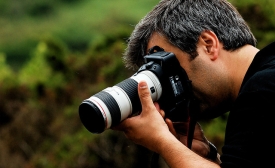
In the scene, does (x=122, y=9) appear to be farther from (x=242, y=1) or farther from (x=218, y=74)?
(x=218, y=74)

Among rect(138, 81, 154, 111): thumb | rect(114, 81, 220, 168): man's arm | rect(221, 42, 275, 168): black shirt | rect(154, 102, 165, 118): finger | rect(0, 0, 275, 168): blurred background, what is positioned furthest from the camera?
rect(0, 0, 275, 168): blurred background

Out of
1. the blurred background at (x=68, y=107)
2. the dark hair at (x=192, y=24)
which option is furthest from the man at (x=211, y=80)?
the blurred background at (x=68, y=107)

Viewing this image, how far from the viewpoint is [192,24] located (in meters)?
2.60

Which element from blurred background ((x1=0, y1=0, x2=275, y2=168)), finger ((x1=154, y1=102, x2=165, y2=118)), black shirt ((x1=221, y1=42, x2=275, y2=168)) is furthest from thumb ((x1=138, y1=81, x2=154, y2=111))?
blurred background ((x1=0, y1=0, x2=275, y2=168))

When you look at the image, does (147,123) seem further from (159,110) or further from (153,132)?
(159,110)

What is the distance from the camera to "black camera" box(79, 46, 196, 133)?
233 centimetres

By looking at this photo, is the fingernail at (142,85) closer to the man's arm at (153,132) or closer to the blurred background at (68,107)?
the man's arm at (153,132)

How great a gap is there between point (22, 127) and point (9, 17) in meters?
21.4

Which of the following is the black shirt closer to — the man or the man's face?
the man

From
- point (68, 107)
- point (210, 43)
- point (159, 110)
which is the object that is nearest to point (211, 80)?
point (210, 43)

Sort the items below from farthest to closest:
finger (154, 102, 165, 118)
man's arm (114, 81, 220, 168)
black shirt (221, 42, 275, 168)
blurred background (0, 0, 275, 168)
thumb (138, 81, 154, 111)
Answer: blurred background (0, 0, 275, 168) → finger (154, 102, 165, 118) → thumb (138, 81, 154, 111) → man's arm (114, 81, 220, 168) → black shirt (221, 42, 275, 168)

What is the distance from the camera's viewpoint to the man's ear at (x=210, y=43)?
2.51m

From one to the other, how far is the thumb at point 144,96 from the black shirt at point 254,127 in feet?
1.34

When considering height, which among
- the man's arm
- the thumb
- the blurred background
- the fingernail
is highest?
the fingernail
